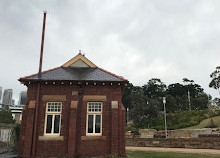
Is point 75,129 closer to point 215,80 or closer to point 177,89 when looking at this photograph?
point 215,80

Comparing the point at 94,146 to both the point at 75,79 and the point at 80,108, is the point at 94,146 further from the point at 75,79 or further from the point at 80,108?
the point at 75,79

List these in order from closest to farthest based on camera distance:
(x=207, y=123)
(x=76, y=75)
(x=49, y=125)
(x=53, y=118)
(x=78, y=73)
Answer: (x=49, y=125) → (x=53, y=118) → (x=76, y=75) → (x=78, y=73) → (x=207, y=123)

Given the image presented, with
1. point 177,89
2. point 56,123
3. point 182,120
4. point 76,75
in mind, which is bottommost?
point 182,120

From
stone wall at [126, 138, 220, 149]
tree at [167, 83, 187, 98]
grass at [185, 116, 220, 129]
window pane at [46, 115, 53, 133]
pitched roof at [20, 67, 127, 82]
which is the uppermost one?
tree at [167, 83, 187, 98]

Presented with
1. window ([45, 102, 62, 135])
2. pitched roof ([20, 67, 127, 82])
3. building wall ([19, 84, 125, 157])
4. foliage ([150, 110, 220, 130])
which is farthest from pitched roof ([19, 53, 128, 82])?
foliage ([150, 110, 220, 130])

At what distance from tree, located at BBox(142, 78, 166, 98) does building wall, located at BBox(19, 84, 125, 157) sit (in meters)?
72.0

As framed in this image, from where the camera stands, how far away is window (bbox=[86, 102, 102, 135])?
13422mm

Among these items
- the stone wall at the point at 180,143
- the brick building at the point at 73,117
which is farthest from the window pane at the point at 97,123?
the stone wall at the point at 180,143

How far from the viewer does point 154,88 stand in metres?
84.6

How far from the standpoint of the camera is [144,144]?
20.9m

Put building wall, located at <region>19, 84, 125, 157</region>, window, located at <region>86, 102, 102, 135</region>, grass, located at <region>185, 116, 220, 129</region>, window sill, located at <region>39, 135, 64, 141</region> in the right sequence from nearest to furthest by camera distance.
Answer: building wall, located at <region>19, 84, 125, 157</region>
window sill, located at <region>39, 135, 64, 141</region>
window, located at <region>86, 102, 102, 135</region>
grass, located at <region>185, 116, 220, 129</region>

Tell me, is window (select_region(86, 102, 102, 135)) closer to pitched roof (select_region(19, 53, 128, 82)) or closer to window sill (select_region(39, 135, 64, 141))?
window sill (select_region(39, 135, 64, 141))

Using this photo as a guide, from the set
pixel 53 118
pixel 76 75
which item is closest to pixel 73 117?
pixel 53 118

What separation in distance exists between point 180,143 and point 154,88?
220 feet
